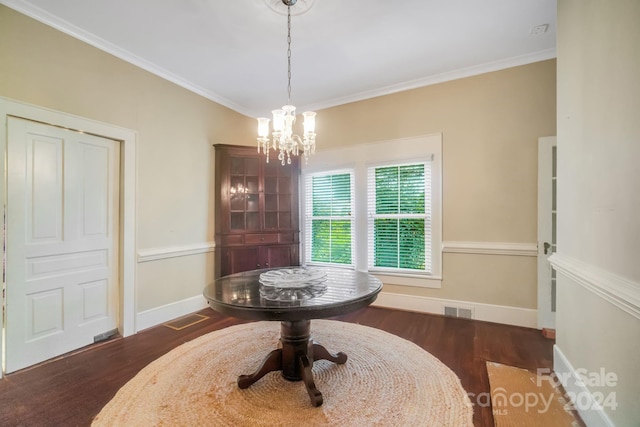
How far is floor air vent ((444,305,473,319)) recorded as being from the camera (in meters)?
3.13

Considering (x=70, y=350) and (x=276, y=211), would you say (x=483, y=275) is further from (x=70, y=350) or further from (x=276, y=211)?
(x=70, y=350)

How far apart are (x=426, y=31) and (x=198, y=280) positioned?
3.77 m

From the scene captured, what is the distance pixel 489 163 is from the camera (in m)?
3.04

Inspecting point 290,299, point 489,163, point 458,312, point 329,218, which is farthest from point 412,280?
point 290,299

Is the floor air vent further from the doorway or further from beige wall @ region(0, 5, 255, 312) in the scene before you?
beige wall @ region(0, 5, 255, 312)

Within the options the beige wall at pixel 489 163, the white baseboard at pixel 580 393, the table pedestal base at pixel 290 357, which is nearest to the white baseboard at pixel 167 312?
the table pedestal base at pixel 290 357

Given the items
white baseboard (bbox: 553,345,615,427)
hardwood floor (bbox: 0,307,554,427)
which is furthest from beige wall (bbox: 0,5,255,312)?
white baseboard (bbox: 553,345,615,427)

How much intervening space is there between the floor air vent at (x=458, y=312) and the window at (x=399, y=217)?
508mm

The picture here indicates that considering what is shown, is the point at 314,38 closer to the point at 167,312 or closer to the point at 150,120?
the point at 150,120

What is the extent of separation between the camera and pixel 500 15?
89.4 inches

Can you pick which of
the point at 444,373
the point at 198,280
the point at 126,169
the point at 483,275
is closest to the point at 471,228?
the point at 483,275

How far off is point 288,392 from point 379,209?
8.06 feet

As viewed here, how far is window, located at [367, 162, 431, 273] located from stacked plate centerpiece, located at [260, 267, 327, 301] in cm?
170

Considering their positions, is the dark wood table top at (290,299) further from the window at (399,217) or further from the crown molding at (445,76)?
the crown molding at (445,76)
